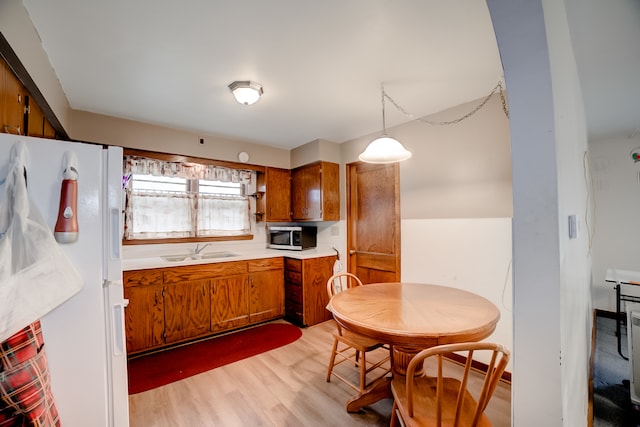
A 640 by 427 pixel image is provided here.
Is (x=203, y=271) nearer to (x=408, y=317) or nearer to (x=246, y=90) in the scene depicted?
(x=246, y=90)

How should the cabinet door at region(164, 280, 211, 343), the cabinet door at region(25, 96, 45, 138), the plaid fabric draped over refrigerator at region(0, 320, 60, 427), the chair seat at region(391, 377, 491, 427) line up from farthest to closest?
the cabinet door at region(164, 280, 211, 343), the cabinet door at region(25, 96, 45, 138), the chair seat at region(391, 377, 491, 427), the plaid fabric draped over refrigerator at region(0, 320, 60, 427)

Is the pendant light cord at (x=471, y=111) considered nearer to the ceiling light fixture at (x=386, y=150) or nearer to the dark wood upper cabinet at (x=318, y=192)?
the ceiling light fixture at (x=386, y=150)

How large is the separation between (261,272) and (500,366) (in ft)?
8.96

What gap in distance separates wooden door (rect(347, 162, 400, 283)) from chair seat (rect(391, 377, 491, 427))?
1.55 metres

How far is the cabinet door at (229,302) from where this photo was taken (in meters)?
3.00

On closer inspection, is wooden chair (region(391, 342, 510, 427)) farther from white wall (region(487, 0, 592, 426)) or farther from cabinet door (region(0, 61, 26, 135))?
cabinet door (region(0, 61, 26, 135))

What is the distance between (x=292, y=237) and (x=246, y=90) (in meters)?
2.08

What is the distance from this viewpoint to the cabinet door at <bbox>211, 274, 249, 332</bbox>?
3.00 m

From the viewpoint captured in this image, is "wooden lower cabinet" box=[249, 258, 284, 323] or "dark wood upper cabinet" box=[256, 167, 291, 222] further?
"dark wood upper cabinet" box=[256, 167, 291, 222]

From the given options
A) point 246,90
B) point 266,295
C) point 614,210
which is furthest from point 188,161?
point 614,210

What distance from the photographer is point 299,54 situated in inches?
68.5

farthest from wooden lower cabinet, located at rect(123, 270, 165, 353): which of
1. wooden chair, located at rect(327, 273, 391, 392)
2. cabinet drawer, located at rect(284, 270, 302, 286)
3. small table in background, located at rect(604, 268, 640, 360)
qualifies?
small table in background, located at rect(604, 268, 640, 360)

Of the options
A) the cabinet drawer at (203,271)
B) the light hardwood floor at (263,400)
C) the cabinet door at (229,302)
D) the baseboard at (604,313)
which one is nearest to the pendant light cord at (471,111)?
the light hardwood floor at (263,400)

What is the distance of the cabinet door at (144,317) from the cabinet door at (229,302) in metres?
0.52
